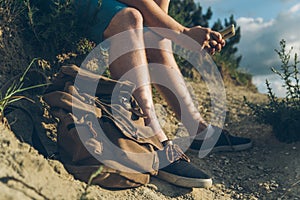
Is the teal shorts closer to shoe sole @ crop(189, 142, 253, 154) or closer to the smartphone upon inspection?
the smartphone

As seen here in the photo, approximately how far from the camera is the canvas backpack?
7.59ft

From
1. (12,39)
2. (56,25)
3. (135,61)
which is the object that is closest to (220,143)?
(135,61)

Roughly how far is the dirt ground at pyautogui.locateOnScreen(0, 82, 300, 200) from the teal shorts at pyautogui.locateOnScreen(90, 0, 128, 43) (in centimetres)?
78

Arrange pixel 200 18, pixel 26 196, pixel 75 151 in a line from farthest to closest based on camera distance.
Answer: pixel 200 18
pixel 75 151
pixel 26 196

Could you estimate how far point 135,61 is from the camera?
274 centimetres

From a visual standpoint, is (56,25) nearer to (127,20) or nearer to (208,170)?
(127,20)

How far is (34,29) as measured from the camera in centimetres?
313

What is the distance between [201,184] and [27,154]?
1.12 m

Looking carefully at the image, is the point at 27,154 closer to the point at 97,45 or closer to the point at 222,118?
the point at 97,45

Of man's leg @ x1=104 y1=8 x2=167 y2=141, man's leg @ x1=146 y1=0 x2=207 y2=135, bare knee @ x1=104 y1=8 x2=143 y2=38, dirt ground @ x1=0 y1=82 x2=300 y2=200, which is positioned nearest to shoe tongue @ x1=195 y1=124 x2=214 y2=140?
man's leg @ x1=146 y1=0 x2=207 y2=135

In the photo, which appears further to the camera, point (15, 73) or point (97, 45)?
point (97, 45)

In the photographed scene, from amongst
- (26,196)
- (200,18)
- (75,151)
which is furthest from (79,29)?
(200,18)

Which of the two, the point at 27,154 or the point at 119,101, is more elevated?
the point at 119,101

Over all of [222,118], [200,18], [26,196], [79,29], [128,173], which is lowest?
[26,196]
